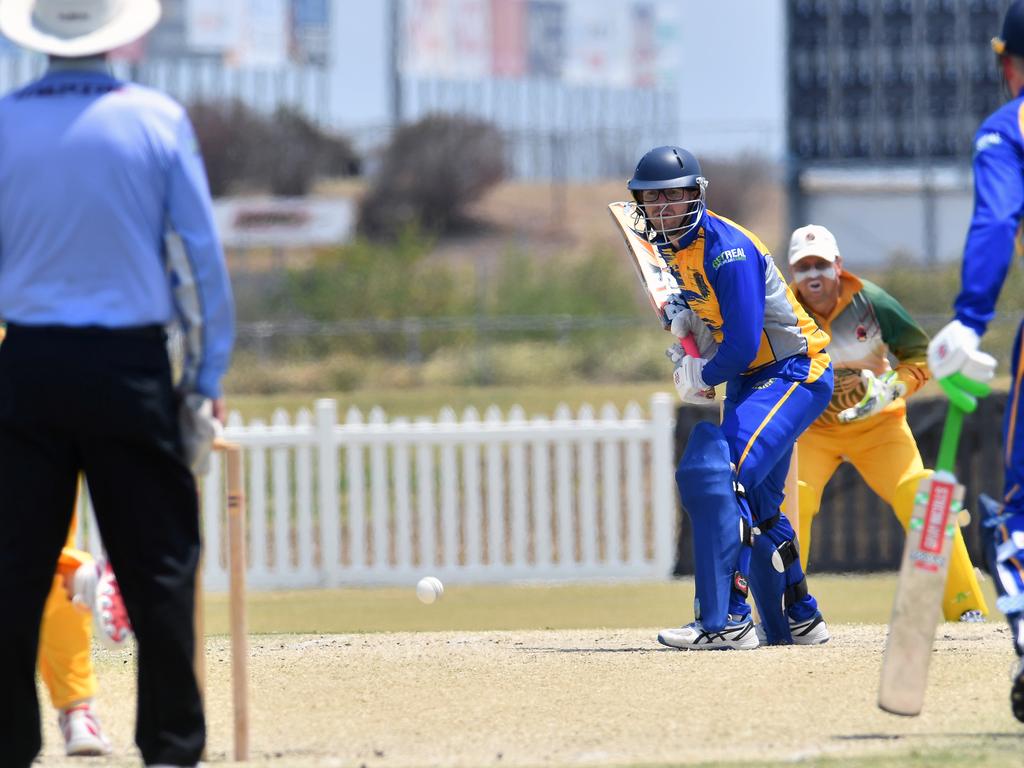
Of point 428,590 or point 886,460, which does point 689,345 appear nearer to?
point 886,460

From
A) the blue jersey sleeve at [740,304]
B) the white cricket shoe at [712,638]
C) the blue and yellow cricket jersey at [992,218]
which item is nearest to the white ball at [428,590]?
the white cricket shoe at [712,638]

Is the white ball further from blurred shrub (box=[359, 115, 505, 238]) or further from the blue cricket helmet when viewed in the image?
blurred shrub (box=[359, 115, 505, 238])

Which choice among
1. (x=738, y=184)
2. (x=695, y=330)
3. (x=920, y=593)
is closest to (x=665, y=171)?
(x=695, y=330)

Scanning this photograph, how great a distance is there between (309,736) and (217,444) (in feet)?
3.41

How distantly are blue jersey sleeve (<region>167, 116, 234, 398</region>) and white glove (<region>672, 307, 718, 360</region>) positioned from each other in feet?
9.69

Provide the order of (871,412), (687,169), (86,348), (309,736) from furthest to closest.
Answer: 1. (871,412)
2. (687,169)
3. (309,736)
4. (86,348)

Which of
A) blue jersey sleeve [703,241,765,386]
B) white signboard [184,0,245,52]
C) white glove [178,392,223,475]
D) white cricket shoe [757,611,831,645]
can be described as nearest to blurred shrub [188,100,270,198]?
white signboard [184,0,245,52]

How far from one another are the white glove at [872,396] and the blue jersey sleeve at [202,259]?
4.18m

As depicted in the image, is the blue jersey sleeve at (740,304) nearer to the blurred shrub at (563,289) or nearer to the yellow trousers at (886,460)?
the yellow trousers at (886,460)

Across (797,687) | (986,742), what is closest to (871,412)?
(797,687)

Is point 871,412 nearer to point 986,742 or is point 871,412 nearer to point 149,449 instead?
point 986,742

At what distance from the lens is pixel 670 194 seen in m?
6.70

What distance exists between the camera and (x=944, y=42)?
3006 cm

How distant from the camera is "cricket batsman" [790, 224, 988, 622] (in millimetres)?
7938
